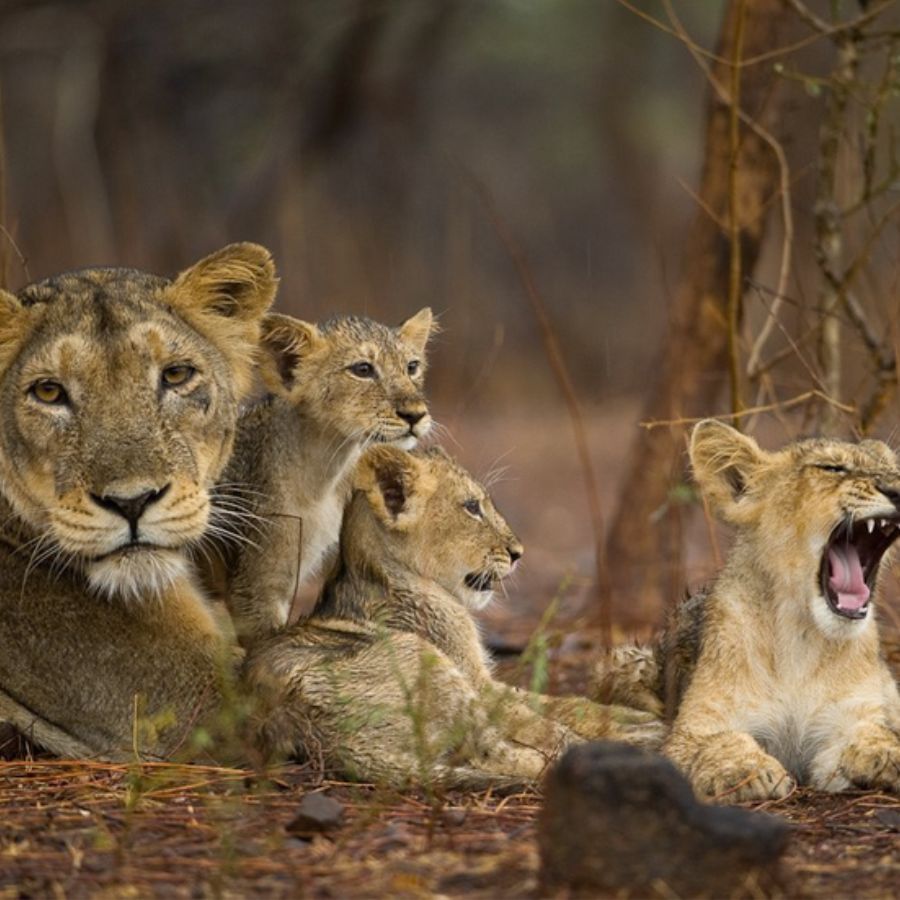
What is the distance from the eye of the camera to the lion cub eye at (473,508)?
5.87 metres

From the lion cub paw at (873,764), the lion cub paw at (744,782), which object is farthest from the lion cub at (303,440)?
the lion cub paw at (873,764)

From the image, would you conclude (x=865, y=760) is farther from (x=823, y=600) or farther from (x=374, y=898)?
(x=374, y=898)

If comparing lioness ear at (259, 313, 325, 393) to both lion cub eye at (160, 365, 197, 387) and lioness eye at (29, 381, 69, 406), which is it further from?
lioness eye at (29, 381, 69, 406)

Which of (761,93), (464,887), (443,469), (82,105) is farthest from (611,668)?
(82,105)

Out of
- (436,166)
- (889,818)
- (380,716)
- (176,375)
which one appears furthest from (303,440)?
(436,166)

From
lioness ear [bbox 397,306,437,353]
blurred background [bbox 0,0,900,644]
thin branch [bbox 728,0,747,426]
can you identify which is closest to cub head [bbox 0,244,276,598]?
lioness ear [bbox 397,306,437,353]

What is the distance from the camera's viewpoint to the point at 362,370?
21.3 ft

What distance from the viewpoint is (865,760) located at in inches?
197

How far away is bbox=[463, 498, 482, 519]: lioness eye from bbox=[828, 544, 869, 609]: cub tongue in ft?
3.88

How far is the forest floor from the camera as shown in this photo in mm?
3984

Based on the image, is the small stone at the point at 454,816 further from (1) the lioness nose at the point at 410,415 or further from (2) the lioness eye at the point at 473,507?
(1) the lioness nose at the point at 410,415

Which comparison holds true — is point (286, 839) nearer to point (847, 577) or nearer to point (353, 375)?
point (847, 577)

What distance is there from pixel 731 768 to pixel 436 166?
61.6ft

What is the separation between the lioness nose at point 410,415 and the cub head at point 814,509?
1163 millimetres
